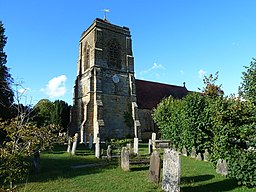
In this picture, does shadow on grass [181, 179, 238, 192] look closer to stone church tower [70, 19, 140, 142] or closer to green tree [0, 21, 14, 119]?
green tree [0, 21, 14, 119]

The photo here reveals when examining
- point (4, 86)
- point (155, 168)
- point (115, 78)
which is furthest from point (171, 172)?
point (115, 78)

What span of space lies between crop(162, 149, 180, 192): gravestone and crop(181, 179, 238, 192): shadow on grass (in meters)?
0.48

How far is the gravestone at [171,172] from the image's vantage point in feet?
22.3

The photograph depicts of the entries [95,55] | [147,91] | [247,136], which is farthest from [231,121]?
[147,91]

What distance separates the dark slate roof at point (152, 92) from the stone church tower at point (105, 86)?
3.39 metres

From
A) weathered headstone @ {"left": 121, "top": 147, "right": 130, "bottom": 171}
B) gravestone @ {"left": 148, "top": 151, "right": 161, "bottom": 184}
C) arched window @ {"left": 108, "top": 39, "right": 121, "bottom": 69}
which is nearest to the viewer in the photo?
gravestone @ {"left": 148, "top": 151, "right": 161, "bottom": 184}

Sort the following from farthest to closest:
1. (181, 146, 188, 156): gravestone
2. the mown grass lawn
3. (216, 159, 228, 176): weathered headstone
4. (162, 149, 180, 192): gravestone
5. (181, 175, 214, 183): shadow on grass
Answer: (181, 146, 188, 156): gravestone
(216, 159, 228, 176): weathered headstone
(181, 175, 214, 183): shadow on grass
the mown grass lawn
(162, 149, 180, 192): gravestone

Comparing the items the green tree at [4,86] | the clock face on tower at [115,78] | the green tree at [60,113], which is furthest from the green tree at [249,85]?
the green tree at [60,113]

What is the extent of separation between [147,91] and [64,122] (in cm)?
1396

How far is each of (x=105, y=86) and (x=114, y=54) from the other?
531 centimetres

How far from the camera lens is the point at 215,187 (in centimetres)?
737

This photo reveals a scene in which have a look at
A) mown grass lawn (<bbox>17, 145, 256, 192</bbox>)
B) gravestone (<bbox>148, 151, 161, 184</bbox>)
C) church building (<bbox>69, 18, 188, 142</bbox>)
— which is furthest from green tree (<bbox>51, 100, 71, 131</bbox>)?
gravestone (<bbox>148, 151, 161, 184</bbox>)

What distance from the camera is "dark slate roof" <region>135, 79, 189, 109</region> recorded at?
33.2 metres

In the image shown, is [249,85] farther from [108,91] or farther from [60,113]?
[60,113]
